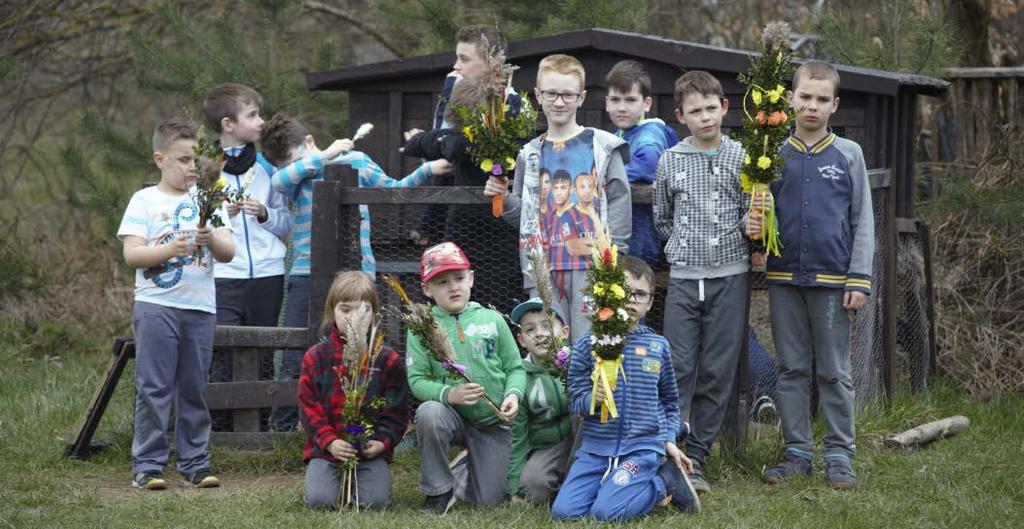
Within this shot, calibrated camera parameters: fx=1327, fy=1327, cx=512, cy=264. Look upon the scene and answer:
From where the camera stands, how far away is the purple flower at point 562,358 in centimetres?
579

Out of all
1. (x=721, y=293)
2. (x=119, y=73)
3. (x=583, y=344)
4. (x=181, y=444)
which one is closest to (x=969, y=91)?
(x=721, y=293)

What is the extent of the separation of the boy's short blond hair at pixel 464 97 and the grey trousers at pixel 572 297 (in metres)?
0.90

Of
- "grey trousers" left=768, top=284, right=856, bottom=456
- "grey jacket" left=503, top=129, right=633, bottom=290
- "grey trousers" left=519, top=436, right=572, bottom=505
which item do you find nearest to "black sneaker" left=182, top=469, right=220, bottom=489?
"grey trousers" left=519, top=436, right=572, bottom=505

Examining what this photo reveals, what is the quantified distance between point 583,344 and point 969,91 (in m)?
5.84

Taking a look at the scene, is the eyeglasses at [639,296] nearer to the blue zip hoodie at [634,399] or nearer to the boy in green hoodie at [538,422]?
the blue zip hoodie at [634,399]

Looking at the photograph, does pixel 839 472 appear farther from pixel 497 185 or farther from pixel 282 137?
pixel 282 137

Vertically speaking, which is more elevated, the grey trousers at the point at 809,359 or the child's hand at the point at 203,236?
the child's hand at the point at 203,236

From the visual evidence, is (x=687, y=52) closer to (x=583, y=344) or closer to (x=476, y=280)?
(x=476, y=280)

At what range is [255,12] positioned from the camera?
1135 centimetres

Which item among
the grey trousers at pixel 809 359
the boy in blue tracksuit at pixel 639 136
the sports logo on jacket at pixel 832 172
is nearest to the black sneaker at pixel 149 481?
the boy in blue tracksuit at pixel 639 136

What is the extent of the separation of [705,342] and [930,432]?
174 centimetres

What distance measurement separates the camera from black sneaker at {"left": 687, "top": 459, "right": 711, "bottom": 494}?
234 inches

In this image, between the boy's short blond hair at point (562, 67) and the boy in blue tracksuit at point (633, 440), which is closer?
the boy in blue tracksuit at point (633, 440)

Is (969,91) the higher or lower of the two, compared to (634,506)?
higher
